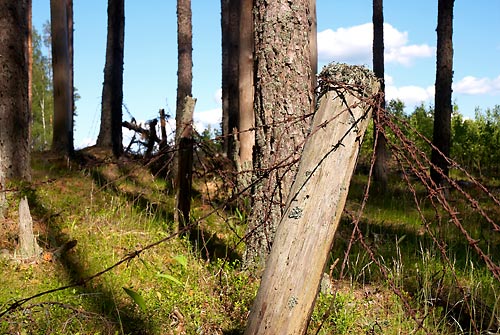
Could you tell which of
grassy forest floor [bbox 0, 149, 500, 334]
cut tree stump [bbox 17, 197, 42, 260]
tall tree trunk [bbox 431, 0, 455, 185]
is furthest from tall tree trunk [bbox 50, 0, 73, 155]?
tall tree trunk [bbox 431, 0, 455, 185]

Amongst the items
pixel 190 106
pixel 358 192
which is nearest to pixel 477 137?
pixel 358 192

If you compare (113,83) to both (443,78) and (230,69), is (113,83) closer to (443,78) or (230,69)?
(230,69)

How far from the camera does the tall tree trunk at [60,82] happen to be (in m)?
12.5

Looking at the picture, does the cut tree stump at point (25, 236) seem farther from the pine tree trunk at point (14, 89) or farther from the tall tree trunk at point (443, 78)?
the tall tree trunk at point (443, 78)

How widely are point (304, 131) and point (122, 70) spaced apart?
9.74 m

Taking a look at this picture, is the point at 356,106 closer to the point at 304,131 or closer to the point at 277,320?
the point at 277,320

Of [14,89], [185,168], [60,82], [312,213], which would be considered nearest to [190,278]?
[185,168]

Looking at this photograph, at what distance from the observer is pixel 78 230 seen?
265 inches

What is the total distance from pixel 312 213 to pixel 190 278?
305cm

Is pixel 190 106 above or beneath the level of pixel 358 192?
above

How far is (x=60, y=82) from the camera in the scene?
502 inches

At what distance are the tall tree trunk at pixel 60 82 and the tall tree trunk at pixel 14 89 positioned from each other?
3.62 metres

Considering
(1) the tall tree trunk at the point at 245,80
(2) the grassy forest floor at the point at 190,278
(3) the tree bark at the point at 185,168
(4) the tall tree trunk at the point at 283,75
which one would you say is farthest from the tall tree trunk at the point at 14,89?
(4) the tall tree trunk at the point at 283,75

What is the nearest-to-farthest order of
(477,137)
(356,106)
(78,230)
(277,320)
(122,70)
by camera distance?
1. (277,320)
2. (356,106)
3. (78,230)
4. (122,70)
5. (477,137)
